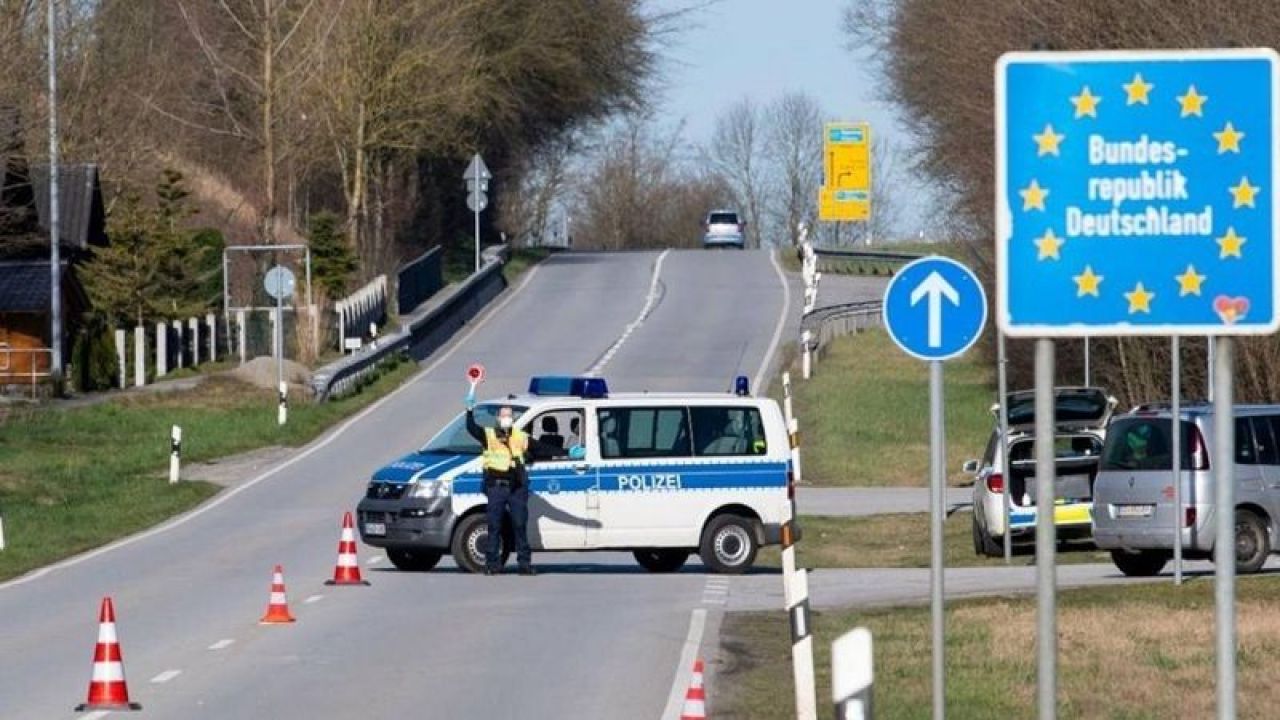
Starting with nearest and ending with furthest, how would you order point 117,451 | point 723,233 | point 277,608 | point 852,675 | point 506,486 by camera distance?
point 852,675 < point 277,608 < point 506,486 < point 117,451 < point 723,233

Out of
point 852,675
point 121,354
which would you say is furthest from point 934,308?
point 121,354

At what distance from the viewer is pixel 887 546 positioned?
103 ft

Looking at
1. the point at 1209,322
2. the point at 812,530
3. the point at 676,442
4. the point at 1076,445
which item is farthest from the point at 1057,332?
the point at 812,530

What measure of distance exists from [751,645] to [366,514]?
811 cm

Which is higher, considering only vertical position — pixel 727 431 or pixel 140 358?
pixel 140 358

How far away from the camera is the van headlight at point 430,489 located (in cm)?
2594

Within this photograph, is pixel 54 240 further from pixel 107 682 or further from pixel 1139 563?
pixel 107 682

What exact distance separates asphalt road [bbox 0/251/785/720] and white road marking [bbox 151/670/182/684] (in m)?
0.01

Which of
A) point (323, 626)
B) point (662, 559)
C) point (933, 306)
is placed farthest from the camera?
point (662, 559)

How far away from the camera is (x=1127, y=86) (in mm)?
8656

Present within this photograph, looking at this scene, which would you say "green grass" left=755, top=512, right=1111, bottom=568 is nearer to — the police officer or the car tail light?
the car tail light

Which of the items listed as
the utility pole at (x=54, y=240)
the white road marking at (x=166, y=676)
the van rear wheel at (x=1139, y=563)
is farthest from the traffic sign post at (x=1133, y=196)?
the utility pole at (x=54, y=240)

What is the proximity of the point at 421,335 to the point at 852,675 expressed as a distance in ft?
165

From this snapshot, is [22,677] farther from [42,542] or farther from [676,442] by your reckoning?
[42,542]
